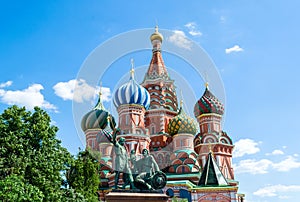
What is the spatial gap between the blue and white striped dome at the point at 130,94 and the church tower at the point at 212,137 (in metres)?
7.03

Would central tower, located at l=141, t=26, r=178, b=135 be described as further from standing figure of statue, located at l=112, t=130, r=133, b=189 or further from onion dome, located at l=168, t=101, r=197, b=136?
standing figure of statue, located at l=112, t=130, r=133, b=189

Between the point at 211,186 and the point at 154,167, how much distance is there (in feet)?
51.6

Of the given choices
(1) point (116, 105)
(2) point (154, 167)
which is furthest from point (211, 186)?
(2) point (154, 167)

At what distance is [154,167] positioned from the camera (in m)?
11.9

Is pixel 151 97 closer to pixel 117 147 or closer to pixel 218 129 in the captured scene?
pixel 218 129

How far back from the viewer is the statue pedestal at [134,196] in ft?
35.1

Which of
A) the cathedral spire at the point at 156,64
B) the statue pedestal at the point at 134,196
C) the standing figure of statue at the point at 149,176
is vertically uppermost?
the cathedral spire at the point at 156,64

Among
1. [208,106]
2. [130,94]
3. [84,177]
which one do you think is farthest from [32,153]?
[208,106]

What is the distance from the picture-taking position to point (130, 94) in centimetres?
3309

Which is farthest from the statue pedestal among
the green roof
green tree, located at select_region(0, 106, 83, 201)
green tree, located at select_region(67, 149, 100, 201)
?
the green roof

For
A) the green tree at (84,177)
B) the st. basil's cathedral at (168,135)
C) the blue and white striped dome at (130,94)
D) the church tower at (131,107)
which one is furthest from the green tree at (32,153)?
the blue and white striped dome at (130,94)

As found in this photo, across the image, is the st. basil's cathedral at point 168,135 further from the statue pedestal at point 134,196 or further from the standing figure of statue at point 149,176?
the statue pedestal at point 134,196

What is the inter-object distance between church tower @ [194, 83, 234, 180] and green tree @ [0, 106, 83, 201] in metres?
20.0

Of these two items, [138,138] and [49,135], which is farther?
[138,138]
